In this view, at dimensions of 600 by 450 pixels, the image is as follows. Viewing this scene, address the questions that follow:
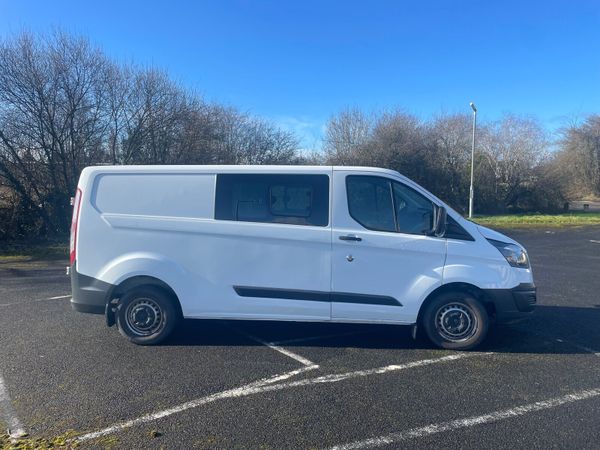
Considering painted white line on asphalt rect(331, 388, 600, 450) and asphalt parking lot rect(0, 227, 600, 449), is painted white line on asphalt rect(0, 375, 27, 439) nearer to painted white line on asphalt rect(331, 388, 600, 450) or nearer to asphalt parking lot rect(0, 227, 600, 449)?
asphalt parking lot rect(0, 227, 600, 449)

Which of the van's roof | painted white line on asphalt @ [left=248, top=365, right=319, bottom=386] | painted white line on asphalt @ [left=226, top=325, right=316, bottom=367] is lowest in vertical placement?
painted white line on asphalt @ [left=248, top=365, right=319, bottom=386]

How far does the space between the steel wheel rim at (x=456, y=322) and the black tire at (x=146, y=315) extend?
119 inches

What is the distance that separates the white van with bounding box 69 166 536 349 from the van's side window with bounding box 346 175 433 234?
0.04ft

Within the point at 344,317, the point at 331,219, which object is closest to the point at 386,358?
the point at 344,317

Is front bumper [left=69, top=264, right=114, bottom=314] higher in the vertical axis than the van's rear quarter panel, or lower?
lower

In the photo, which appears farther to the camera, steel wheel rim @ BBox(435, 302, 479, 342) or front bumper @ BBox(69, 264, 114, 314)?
front bumper @ BBox(69, 264, 114, 314)

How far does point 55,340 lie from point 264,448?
11.5 ft

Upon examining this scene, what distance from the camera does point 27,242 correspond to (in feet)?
51.9

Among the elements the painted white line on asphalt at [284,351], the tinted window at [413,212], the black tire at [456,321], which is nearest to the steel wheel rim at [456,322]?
the black tire at [456,321]

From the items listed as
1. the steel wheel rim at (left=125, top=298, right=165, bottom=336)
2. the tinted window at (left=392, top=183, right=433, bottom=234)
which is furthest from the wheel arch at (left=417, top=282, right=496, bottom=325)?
the steel wheel rim at (left=125, top=298, right=165, bottom=336)

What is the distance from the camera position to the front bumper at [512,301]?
4.96 m

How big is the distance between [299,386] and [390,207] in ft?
7.07

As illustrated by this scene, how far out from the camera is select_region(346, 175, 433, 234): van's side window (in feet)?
16.4

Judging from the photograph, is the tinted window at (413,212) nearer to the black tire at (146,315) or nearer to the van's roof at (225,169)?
the van's roof at (225,169)
